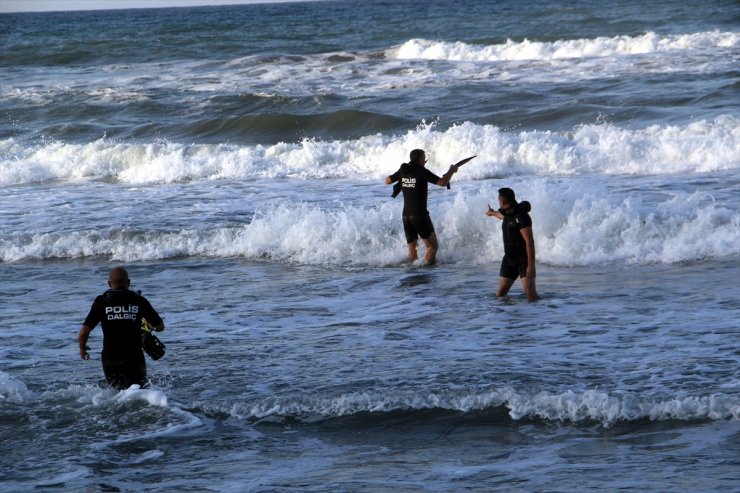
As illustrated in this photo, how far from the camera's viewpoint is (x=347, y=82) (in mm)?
32688

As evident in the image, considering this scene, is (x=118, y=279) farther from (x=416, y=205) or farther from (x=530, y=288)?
(x=416, y=205)

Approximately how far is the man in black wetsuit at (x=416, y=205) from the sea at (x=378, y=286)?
11.2 inches

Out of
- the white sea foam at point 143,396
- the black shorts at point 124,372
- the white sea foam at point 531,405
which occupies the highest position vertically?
the black shorts at point 124,372

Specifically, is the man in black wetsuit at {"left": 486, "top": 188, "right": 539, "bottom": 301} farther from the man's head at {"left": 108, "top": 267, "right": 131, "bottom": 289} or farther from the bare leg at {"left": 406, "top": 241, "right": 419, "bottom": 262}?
the man's head at {"left": 108, "top": 267, "right": 131, "bottom": 289}

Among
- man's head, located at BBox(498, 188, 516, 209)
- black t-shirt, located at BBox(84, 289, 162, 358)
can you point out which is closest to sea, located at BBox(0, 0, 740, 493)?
black t-shirt, located at BBox(84, 289, 162, 358)

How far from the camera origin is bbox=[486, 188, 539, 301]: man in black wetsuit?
1170cm

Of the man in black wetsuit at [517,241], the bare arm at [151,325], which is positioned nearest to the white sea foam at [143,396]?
the bare arm at [151,325]

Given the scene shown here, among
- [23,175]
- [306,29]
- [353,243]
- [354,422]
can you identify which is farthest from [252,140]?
[306,29]

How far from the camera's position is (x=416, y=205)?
46.7 ft

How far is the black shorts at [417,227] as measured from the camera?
1423cm

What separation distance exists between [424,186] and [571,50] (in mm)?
26934

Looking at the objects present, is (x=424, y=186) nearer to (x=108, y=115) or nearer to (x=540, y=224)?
(x=540, y=224)

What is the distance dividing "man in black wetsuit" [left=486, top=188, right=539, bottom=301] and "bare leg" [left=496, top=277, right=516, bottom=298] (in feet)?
0.09

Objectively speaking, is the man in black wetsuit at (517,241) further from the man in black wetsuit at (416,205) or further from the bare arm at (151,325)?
the bare arm at (151,325)
